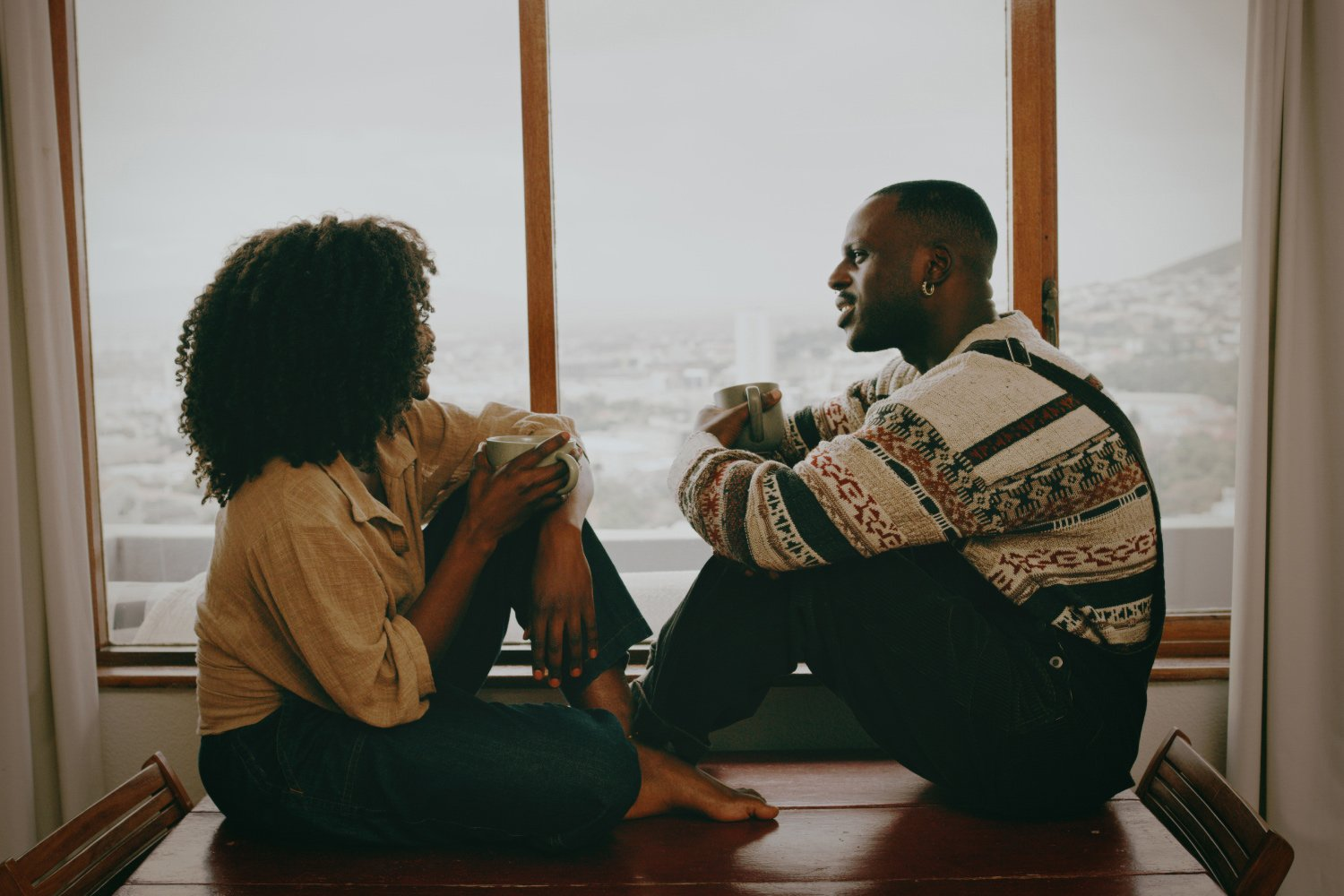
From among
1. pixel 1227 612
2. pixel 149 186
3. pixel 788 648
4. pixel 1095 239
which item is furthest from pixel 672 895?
pixel 149 186

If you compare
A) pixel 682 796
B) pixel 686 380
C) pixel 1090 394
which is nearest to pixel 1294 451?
pixel 1090 394

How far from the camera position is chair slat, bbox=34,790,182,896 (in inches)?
47.7

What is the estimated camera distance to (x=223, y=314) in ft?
4.29

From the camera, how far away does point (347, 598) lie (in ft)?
4.04

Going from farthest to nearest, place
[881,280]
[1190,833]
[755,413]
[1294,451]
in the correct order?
[1294,451]
[755,413]
[881,280]
[1190,833]

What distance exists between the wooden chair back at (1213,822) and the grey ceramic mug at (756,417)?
2.48 feet

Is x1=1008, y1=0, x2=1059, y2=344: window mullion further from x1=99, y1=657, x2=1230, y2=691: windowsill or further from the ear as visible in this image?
x1=99, y1=657, x2=1230, y2=691: windowsill

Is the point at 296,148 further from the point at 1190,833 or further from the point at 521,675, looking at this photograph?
the point at 1190,833

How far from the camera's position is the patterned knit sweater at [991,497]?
4.19 ft

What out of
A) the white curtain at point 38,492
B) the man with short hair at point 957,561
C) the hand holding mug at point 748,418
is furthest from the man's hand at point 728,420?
the white curtain at point 38,492

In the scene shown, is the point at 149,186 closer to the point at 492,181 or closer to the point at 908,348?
the point at 492,181

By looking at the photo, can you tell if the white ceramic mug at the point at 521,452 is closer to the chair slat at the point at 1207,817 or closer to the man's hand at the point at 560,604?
the man's hand at the point at 560,604

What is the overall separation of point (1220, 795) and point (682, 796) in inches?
28.3

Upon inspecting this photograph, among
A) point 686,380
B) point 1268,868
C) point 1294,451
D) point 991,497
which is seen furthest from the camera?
point 686,380
